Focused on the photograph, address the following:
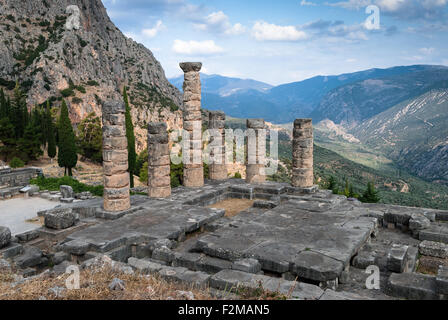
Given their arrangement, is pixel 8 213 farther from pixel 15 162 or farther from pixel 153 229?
pixel 15 162

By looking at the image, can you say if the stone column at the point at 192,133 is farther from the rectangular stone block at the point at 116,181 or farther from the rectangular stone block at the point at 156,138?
the rectangular stone block at the point at 116,181

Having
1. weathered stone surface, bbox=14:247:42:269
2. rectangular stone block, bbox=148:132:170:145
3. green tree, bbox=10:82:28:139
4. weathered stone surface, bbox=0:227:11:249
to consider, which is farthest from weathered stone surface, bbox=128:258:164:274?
green tree, bbox=10:82:28:139

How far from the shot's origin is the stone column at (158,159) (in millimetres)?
15109

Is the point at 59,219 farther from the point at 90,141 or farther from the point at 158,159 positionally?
the point at 90,141

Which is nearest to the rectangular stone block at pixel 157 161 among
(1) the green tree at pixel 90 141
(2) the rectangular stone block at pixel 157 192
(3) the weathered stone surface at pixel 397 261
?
(2) the rectangular stone block at pixel 157 192

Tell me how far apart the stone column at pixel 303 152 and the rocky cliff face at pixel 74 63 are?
5002cm

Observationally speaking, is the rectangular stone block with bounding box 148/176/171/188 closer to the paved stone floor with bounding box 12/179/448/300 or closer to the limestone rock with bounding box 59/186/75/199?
the paved stone floor with bounding box 12/179/448/300

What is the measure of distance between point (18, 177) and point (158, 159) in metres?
16.3

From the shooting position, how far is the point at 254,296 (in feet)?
20.3

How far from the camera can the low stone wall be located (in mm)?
25172

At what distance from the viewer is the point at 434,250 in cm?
933

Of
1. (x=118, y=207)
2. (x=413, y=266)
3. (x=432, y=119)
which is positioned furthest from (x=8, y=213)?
(x=432, y=119)

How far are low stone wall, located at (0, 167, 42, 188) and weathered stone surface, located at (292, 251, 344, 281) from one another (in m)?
23.6
